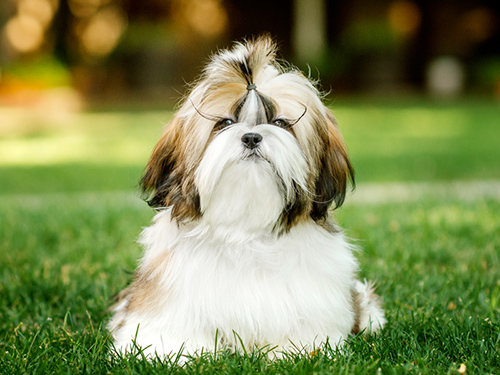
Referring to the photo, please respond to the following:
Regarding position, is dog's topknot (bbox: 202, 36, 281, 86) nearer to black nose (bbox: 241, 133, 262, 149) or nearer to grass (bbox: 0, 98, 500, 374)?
black nose (bbox: 241, 133, 262, 149)

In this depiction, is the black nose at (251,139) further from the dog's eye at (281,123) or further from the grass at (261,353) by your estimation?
the grass at (261,353)

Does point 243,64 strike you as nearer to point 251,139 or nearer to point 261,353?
point 251,139

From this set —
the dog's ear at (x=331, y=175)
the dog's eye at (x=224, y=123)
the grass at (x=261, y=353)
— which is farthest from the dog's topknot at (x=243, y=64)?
the grass at (x=261, y=353)

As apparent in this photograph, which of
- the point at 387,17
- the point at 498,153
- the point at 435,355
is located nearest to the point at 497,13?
the point at 387,17

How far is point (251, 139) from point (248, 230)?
424 millimetres

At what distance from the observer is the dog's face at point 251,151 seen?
2676 mm

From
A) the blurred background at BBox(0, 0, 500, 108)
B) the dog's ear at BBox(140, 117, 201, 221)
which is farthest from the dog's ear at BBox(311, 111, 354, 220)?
the blurred background at BBox(0, 0, 500, 108)

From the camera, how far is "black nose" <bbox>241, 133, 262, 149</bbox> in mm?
2666

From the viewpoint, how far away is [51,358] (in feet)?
9.44

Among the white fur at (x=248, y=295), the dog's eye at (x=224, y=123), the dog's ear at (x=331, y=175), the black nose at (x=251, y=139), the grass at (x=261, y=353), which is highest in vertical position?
the dog's eye at (x=224, y=123)

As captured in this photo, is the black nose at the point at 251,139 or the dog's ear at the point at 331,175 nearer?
the black nose at the point at 251,139

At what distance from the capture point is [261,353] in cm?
283

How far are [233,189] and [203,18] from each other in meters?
21.8

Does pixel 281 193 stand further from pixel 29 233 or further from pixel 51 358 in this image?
pixel 29 233
